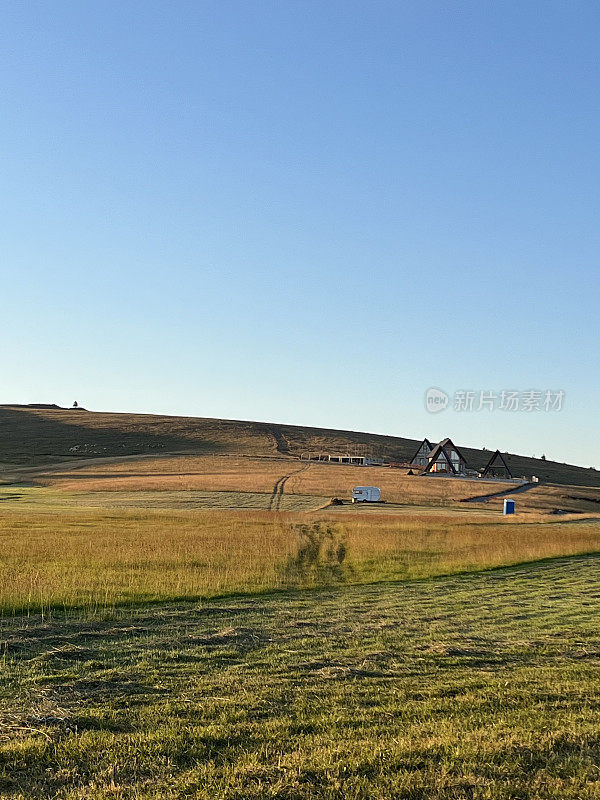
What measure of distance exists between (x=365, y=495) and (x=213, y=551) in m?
41.8

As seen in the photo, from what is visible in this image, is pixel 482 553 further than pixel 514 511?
No

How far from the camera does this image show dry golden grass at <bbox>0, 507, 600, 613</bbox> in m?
22.2

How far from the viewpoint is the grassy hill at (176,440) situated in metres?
130

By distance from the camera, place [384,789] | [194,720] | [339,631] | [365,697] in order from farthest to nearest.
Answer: [339,631], [365,697], [194,720], [384,789]

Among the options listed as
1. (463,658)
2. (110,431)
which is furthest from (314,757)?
(110,431)

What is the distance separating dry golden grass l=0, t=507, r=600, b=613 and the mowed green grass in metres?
4.41

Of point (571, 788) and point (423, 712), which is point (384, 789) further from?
point (423, 712)

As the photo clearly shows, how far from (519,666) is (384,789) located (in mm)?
6476

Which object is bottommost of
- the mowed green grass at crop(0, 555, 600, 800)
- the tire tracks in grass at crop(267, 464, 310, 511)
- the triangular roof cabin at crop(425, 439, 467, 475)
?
the tire tracks in grass at crop(267, 464, 310, 511)

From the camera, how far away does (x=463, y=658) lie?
1304 centimetres

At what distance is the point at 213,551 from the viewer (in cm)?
3128

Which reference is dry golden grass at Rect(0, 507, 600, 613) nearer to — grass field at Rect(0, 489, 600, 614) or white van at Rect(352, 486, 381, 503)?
grass field at Rect(0, 489, 600, 614)

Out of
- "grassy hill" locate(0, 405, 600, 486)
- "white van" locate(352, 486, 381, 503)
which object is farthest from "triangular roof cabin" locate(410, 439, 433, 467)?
"white van" locate(352, 486, 381, 503)

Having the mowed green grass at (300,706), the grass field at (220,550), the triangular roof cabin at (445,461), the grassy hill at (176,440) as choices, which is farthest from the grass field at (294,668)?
the grassy hill at (176,440)
